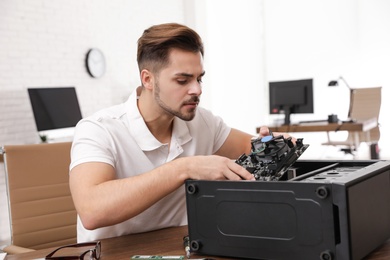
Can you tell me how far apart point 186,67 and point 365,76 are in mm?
7068

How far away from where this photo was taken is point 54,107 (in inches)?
201

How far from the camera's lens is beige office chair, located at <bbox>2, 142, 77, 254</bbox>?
1763 millimetres

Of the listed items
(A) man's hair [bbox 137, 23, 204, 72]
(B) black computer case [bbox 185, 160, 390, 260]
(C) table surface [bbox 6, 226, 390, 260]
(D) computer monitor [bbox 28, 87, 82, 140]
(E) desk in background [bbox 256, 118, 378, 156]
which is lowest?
(E) desk in background [bbox 256, 118, 378, 156]

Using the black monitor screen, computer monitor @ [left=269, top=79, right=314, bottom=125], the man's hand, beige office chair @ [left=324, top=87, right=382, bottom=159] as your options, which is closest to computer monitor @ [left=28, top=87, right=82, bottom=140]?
the black monitor screen

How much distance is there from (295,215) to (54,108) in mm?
4473

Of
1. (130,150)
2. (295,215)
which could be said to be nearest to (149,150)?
(130,150)

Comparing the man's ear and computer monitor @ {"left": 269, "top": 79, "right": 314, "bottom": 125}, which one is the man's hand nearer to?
the man's ear

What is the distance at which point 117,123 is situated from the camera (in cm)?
153

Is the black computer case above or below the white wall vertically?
below

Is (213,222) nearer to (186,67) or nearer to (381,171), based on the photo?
(381,171)

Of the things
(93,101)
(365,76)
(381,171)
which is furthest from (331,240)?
(365,76)

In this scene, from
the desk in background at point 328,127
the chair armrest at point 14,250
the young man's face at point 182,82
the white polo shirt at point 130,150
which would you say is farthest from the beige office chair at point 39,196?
the desk in background at point 328,127

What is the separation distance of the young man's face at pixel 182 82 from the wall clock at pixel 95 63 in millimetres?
4551

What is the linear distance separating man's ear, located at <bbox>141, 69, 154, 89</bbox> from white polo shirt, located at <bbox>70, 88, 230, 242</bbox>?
6cm
